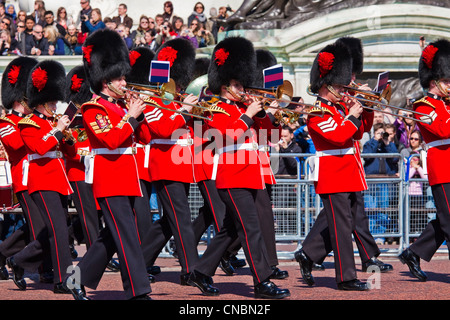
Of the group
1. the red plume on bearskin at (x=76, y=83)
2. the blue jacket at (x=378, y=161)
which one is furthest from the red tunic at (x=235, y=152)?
the blue jacket at (x=378, y=161)

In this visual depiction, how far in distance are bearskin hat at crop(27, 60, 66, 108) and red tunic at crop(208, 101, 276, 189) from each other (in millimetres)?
1192

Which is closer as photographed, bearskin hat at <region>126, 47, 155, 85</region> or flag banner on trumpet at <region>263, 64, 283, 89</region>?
flag banner on trumpet at <region>263, 64, 283, 89</region>

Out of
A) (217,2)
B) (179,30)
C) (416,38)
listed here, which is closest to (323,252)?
(416,38)

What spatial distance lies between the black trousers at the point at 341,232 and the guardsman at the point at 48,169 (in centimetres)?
173

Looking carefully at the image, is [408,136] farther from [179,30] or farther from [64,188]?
[64,188]

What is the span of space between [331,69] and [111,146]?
5.95 ft

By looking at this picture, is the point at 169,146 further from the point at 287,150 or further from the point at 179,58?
the point at 287,150

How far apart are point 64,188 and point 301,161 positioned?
2962 mm

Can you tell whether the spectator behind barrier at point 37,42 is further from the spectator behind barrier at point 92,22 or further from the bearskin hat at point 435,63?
the bearskin hat at point 435,63

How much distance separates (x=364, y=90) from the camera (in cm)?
691

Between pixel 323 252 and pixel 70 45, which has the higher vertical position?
pixel 70 45

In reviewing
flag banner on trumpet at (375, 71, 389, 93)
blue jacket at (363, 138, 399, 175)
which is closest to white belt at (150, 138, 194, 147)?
flag banner on trumpet at (375, 71, 389, 93)

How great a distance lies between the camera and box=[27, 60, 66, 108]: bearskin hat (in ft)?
22.5

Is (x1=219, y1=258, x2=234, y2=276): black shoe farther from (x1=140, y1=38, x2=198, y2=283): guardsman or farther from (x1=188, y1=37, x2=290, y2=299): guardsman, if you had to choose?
(x1=188, y1=37, x2=290, y2=299): guardsman
